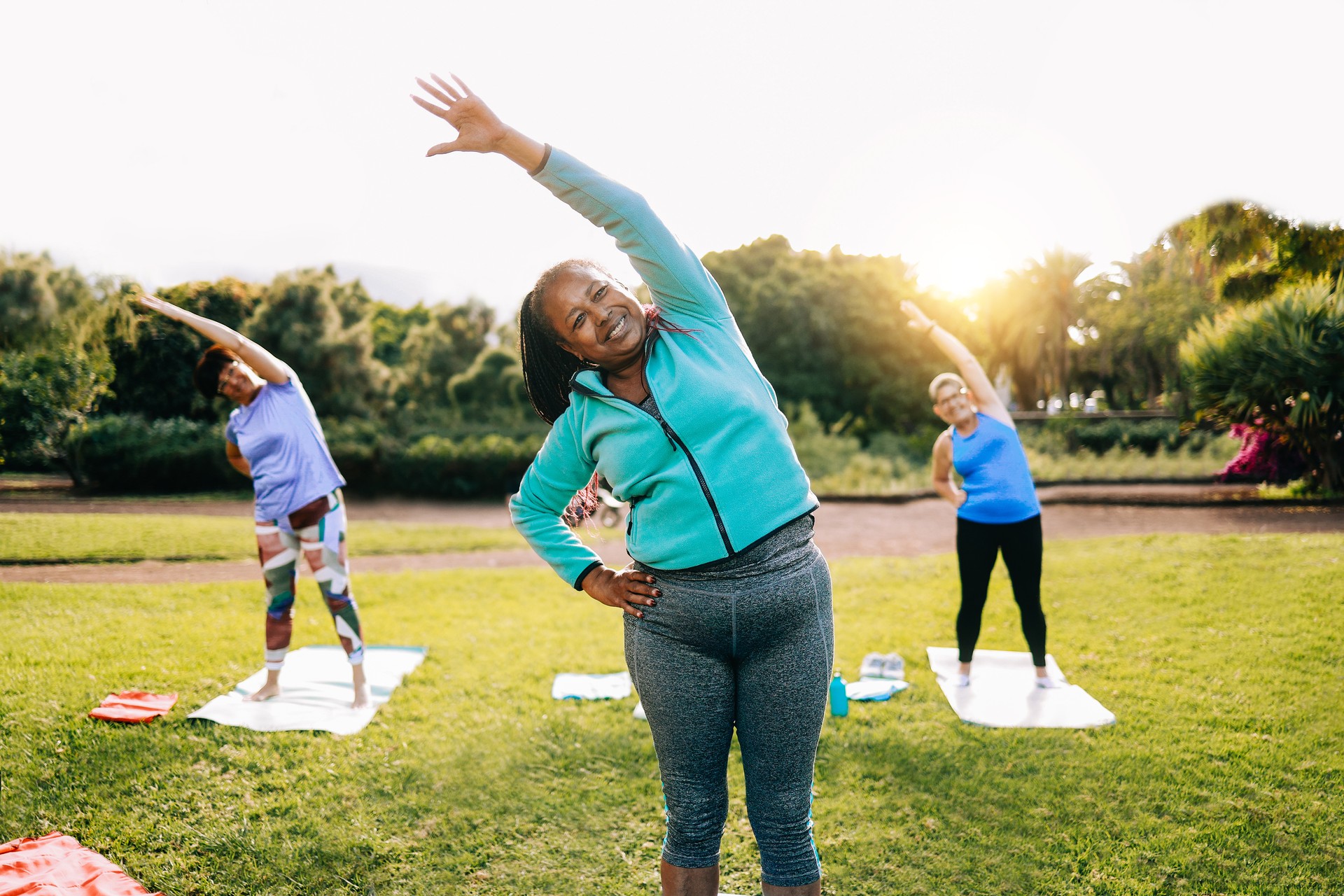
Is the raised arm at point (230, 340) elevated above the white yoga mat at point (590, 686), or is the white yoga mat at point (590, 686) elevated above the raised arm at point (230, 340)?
the raised arm at point (230, 340)

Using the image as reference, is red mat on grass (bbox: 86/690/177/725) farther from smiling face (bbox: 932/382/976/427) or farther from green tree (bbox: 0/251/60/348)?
green tree (bbox: 0/251/60/348)

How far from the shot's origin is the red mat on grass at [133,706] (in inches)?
165

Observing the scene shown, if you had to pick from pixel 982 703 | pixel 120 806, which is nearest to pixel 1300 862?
pixel 982 703

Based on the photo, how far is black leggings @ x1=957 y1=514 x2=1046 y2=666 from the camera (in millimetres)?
4492

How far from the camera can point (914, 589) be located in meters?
7.71

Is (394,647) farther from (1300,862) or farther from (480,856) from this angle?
(1300,862)

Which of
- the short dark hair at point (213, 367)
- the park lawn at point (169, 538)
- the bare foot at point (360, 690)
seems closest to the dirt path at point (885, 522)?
the park lawn at point (169, 538)

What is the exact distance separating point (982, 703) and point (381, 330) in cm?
3905

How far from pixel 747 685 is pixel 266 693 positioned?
3939 mm

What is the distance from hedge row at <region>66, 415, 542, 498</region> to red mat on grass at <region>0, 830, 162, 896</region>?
513 inches

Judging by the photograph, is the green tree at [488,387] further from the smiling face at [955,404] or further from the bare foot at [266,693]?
the smiling face at [955,404]

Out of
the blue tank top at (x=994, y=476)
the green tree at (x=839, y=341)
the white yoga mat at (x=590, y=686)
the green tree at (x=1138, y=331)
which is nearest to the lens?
the blue tank top at (x=994, y=476)

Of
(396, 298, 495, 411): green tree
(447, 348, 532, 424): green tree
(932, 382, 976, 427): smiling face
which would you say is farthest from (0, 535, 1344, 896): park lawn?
(396, 298, 495, 411): green tree

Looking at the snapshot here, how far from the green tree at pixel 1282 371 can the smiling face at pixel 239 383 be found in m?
8.10
